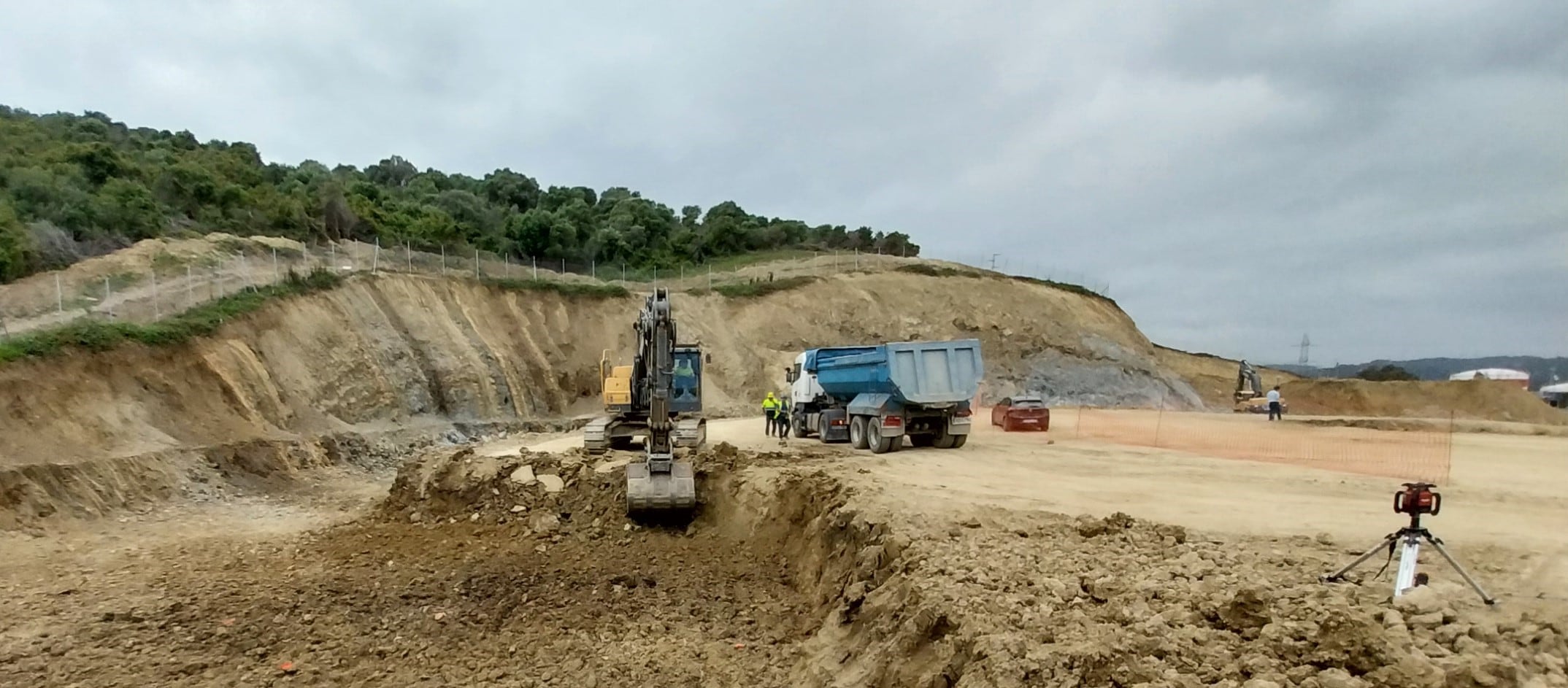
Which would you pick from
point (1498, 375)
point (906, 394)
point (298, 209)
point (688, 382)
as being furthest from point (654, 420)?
point (1498, 375)

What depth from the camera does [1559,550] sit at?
8523mm

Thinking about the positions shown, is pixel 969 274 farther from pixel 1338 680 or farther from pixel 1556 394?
pixel 1338 680

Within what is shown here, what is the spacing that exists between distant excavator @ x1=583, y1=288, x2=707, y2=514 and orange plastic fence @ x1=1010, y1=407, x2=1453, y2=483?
36.3ft

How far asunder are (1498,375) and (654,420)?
5043 cm

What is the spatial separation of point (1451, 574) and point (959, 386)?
12.3 meters

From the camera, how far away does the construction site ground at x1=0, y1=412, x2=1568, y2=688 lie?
553 centimetres

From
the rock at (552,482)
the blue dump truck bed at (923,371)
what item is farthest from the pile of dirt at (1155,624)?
the blue dump truck bed at (923,371)

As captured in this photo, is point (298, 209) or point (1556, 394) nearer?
point (298, 209)

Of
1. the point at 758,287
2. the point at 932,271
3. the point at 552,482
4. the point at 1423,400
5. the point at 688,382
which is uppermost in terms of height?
the point at 932,271

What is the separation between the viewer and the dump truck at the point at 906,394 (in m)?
18.9

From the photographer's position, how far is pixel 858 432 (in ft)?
66.3

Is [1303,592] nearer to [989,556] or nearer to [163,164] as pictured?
[989,556]

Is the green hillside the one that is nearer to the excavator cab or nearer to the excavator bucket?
the excavator cab

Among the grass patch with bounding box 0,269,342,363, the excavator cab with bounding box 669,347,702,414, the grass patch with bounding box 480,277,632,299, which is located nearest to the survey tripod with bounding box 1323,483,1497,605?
the excavator cab with bounding box 669,347,702,414
